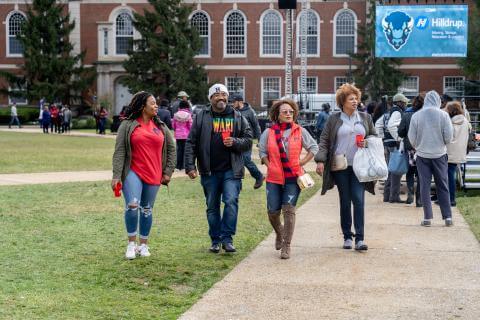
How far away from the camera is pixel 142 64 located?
183 ft

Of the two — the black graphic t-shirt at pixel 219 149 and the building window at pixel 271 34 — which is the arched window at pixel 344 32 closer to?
the building window at pixel 271 34

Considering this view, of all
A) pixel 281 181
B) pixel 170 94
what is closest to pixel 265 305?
pixel 281 181

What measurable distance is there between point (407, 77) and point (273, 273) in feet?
163

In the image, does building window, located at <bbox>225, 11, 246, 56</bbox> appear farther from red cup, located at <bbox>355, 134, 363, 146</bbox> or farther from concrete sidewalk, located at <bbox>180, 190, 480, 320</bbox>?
red cup, located at <bbox>355, 134, 363, 146</bbox>

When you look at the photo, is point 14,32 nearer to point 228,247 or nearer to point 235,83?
point 235,83

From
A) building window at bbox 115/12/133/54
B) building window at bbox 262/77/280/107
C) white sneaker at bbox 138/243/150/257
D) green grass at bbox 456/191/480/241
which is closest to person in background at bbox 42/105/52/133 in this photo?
building window at bbox 115/12/133/54

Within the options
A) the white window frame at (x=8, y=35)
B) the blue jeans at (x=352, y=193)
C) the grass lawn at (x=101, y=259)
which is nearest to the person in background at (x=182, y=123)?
the grass lawn at (x=101, y=259)

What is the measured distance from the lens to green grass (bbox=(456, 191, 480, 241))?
40.4ft

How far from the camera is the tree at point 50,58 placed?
5800 centimetres

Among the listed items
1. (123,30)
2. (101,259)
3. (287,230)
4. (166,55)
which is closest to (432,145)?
(287,230)

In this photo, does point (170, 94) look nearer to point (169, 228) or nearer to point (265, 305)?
point (169, 228)

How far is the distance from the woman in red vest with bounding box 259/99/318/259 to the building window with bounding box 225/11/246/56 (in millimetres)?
50212

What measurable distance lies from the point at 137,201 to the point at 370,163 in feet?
7.96

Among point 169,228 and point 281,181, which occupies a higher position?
point 281,181
